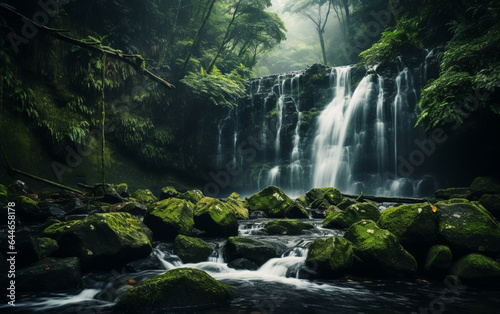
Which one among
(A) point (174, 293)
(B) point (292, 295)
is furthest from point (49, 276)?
(B) point (292, 295)

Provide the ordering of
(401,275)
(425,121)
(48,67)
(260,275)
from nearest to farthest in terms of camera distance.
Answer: (401,275) → (260,275) → (425,121) → (48,67)

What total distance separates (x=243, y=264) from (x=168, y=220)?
2264mm

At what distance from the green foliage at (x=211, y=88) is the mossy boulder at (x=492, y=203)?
13729 millimetres

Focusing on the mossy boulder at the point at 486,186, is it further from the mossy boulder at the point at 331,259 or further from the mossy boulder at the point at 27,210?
the mossy boulder at the point at 27,210

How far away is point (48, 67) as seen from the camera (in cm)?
1336

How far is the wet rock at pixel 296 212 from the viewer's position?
30.8ft

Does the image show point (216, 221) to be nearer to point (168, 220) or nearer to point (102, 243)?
point (168, 220)

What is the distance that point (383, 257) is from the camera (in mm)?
4562

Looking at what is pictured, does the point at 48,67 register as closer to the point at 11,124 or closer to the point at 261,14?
the point at 11,124

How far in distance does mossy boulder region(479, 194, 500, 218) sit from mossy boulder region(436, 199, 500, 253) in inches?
164

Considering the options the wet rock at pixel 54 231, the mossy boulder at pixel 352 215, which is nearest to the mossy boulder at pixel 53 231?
the wet rock at pixel 54 231

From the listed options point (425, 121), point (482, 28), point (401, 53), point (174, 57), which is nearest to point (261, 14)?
point (174, 57)

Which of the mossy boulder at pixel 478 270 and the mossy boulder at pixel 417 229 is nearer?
the mossy boulder at pixel 478 270

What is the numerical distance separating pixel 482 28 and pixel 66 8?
63.1ft
